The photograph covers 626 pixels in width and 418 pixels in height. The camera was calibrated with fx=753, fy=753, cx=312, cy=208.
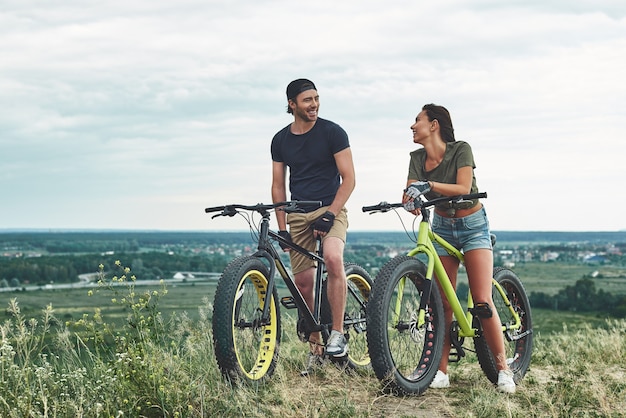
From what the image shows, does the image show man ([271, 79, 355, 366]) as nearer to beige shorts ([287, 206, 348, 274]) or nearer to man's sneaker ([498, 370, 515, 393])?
beige shorts ([287, 206, 348, 274])

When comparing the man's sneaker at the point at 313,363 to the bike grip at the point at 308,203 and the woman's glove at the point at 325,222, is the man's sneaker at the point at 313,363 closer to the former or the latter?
the woman's glove at the point at 325,222

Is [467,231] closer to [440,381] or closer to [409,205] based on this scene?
[409,205]

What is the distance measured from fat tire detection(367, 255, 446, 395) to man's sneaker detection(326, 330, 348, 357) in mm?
383

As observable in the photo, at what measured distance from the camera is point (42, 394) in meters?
4.74

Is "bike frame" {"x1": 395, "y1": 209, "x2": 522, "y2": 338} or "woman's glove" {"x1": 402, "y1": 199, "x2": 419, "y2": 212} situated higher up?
"woman's glove" {"x1": 402, "y1": 199, "x2": 419, "y2": 212}

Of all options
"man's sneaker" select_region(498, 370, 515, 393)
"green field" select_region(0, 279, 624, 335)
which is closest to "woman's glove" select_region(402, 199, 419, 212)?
"man's sneaker" select_region(498, 370, 515, 393)

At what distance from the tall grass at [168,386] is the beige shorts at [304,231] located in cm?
89

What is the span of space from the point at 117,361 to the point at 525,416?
2743 millimetres

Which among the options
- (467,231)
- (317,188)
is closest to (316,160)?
(317,188)

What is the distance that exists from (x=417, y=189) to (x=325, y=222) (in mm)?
836

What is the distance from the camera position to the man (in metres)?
5.88

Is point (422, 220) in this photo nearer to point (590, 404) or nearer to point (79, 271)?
point (590, 404)

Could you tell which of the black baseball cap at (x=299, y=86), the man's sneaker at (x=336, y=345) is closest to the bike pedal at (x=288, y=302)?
the man's sneaker at (x=336, y=345)

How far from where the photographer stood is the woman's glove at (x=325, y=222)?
5793mm
